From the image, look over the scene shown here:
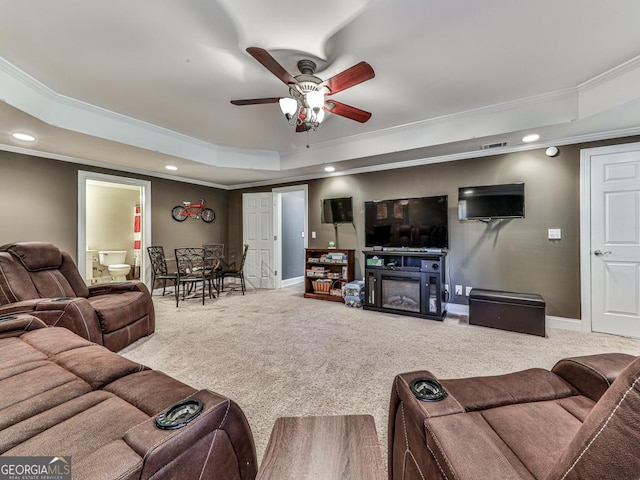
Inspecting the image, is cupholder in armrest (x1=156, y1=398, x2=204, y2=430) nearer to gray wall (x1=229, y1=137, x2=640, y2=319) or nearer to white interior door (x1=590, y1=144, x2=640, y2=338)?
gray wall (x1=229, y1=137, x2=640, y2=319)

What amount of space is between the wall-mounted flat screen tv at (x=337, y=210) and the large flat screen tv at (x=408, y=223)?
407 mm

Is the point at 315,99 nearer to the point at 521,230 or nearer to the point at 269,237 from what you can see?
the point at 521,230

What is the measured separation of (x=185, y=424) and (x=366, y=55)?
8.69ft

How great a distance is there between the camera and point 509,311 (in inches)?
132

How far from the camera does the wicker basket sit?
5059mm

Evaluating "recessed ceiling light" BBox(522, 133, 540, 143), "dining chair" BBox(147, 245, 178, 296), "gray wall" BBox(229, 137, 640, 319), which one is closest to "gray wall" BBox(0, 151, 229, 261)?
"dining chair" BBox(147, 245, 178, 296)

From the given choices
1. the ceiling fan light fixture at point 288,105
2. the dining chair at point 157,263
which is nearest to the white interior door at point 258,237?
the dining chair at point 157,263

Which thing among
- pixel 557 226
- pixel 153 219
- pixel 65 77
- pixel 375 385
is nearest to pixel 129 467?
pixel 375 385

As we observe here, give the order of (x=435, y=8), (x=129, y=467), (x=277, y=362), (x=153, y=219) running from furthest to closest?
(x=153, y=219), (x=277, y=362), (x=435, y=8), (x=129, y=467)

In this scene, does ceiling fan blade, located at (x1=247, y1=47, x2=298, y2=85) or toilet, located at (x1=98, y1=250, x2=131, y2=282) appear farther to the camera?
toilet, located at (x1=98, y1=250, x2=131, y2=282)

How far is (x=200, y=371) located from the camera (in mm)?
2381

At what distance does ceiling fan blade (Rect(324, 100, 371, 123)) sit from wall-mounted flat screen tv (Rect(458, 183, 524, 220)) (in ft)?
6.57

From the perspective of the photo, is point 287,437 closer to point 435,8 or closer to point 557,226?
point 435,8

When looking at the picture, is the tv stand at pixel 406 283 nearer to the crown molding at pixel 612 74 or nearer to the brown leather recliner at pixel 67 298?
the crown molding at pixel 612 74
